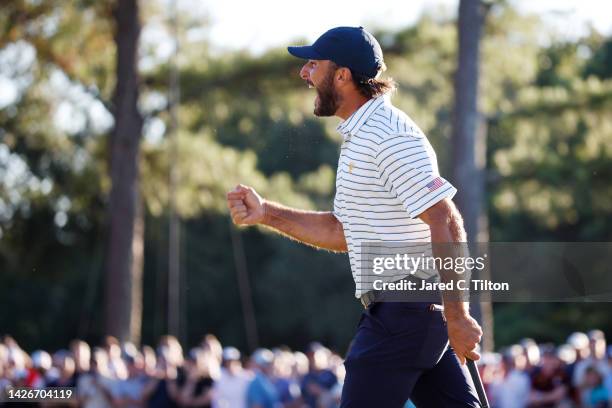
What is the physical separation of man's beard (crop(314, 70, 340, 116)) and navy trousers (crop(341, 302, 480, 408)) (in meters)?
0.78

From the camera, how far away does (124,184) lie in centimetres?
1816

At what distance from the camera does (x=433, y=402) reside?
4.61 m

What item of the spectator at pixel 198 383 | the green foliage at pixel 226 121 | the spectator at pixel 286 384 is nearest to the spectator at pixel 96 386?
the spectator at pixel 198 383

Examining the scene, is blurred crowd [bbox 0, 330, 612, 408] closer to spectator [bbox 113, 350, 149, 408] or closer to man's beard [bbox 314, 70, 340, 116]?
spectator [bbox 113, 350, 149, 408]

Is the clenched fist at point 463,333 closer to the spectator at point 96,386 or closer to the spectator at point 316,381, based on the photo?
the spectator at point 316,381

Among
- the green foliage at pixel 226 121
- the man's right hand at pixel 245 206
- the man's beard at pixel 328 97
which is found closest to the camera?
the man's beard at pixel 328 97

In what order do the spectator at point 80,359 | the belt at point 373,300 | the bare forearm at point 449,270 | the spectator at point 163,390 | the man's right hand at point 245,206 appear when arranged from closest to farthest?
1. the bare forearm at point 449,270
2. the belt at point 373,300
3. the man's right hand at point 245,206
4. the spectator at point 163,390
5. the spectator at point 80,359

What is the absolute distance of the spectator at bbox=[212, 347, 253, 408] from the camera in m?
13.1

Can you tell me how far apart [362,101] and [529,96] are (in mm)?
14170

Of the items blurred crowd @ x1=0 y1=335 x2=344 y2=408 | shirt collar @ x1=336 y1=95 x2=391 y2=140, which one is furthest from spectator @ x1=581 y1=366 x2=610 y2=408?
shirt collar @ x1=336 y1=95 x2=391 y2=140

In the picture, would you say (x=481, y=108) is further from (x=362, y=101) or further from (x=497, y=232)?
(x=497, y=232)

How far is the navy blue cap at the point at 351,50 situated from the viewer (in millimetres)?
4715

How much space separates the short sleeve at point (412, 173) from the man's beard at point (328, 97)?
0.40 metres

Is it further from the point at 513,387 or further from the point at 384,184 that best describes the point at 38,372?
Result: the point at 384,184
